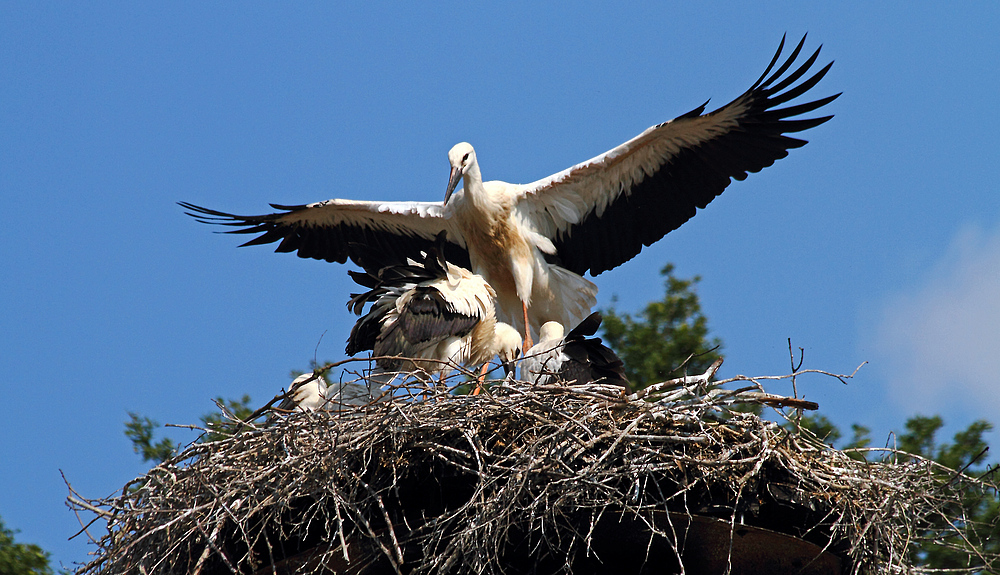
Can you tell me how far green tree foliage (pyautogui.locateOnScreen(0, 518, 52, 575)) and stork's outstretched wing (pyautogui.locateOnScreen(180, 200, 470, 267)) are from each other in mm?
2896

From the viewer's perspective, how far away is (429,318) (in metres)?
6.91

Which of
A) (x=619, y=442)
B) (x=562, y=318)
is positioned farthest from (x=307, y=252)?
(x=619, y=442)

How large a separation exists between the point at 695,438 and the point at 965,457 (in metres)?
4.59

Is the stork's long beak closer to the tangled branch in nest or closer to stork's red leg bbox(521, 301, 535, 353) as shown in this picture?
stork's red leg bbox(521, 301, 535, 353)

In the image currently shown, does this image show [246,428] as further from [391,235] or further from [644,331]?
[644,331]

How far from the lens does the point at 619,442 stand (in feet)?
14.2

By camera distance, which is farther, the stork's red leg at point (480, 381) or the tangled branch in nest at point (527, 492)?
the stork's red leg at point (480, 381)

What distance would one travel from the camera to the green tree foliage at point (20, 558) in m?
8.05

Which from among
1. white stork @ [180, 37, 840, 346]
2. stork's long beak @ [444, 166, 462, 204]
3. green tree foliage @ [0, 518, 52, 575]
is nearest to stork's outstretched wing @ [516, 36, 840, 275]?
white stork @ [180, 37, 840, 346]

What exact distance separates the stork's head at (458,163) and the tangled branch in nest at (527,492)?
124 inches

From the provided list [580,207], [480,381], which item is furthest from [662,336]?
[480,381]

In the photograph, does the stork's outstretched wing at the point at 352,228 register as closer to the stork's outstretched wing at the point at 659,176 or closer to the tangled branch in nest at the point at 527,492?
the stork's outstretched wing at the point at 659,176

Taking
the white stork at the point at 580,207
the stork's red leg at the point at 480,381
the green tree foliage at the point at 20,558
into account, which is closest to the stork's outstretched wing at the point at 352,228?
the white stork at the point at 580,207

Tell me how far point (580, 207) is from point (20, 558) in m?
5.04
